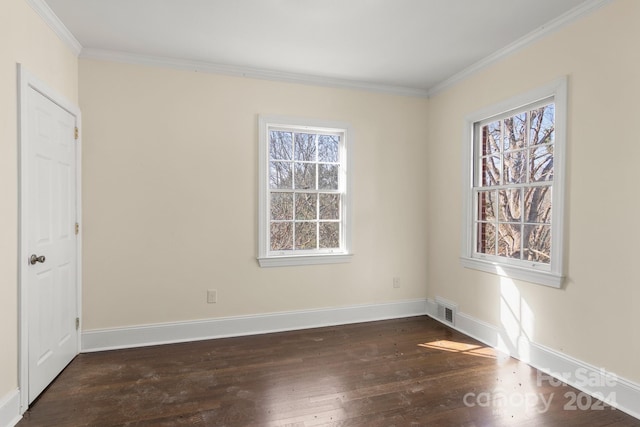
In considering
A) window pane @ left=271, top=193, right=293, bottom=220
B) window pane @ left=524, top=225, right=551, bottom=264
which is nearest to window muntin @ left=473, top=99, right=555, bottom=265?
window pane @ left=524, top=225, right=551, bottom=264

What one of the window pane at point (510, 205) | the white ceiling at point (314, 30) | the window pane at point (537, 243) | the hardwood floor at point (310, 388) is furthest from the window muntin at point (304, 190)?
the window pane at point (537, 243)

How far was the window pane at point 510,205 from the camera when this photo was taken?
10.0 ft

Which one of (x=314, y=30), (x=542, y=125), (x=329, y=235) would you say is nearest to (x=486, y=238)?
(x=542, y=125)

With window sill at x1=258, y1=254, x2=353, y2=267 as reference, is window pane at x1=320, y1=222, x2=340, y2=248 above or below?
above

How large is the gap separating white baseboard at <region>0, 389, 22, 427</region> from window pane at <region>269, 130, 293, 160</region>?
2666mm

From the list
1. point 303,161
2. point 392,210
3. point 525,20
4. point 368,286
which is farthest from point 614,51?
point 368,286

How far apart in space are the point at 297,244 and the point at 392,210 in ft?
3.88

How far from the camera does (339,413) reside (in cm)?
218

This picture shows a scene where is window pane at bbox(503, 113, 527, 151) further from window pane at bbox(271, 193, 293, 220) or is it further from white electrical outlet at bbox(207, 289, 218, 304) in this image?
white electrical outlet at bbox(207, 289, 218, 304)

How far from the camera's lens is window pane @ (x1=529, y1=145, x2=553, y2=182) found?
9.09 feet

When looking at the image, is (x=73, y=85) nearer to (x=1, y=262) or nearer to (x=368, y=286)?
(x=1, y=262)

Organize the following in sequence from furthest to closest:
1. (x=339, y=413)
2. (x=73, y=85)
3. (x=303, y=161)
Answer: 1. (x=303, y=161)
2. (x=73, y=85)
3. (x=339, y=413)

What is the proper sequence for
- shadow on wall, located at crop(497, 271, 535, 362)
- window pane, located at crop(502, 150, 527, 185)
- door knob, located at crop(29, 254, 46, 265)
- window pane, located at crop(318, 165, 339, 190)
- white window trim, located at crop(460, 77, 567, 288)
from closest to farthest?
door knob, located at crop(29, 254, 46, 265)
white window trim, located at crop(460, 77, 567, 288)
shadow on wall, located at crop(497, 271, 535, 362)
window pane, located at crop(502, 150, 527, 185)
window pane, located at crop(318, 165, 339, 190)

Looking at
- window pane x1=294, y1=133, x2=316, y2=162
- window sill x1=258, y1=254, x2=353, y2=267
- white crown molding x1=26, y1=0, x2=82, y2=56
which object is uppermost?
white crown molding x1=26, y1=0, x2=82, y2=56
